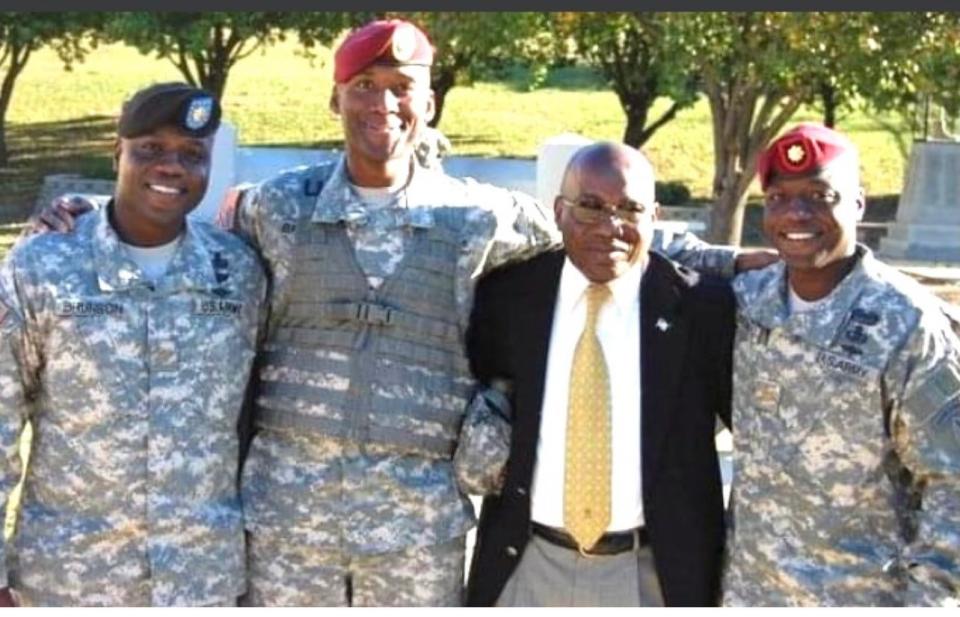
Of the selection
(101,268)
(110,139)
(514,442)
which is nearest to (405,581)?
(514,442)

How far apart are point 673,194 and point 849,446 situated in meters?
20.4

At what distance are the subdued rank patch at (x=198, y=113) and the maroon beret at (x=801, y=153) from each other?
1.28m

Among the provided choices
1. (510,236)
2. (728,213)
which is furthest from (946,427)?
(728,213)

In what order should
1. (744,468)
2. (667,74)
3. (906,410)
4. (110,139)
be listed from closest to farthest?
(906,410) < (744,468) < (667,74) < (110,139)

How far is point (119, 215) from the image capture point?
3842 mm

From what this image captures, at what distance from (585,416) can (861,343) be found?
672 millimetres

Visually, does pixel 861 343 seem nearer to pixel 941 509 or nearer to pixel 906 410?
pixel 906 410

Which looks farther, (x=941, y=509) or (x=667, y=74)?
(x=667, y=74)

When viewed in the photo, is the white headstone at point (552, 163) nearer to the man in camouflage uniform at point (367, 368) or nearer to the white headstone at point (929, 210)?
the man in camouflage uniform at point (367, 368)

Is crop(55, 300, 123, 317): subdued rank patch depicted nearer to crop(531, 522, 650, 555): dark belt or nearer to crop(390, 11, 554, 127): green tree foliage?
crop(531, 522, 650, 555): dark belt

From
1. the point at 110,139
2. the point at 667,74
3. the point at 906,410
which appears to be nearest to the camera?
the point at 906,410

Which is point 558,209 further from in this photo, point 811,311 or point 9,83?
point 9,83

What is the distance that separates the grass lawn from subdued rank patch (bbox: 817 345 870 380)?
803 inches

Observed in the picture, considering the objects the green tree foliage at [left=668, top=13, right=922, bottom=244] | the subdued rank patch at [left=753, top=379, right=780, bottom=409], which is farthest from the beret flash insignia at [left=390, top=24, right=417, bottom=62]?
the green tree foliage at [left=668, top=13, right=922, bottom=244]
